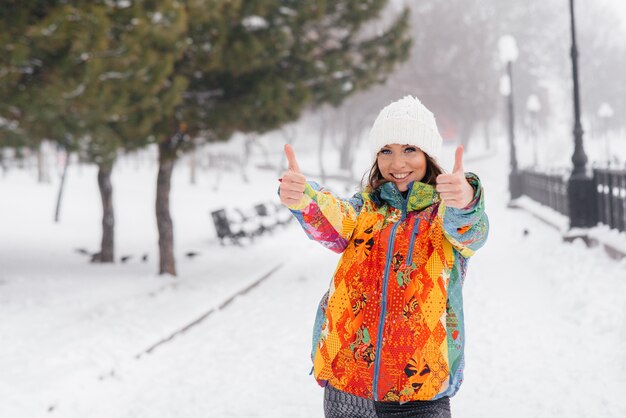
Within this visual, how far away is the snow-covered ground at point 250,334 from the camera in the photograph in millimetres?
5219

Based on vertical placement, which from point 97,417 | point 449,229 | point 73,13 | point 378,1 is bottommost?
point 97,417

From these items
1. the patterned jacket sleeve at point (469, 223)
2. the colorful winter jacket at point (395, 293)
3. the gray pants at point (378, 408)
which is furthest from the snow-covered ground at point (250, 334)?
the patterned jacket sleeve at point (469, 223)

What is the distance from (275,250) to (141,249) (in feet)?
13.2

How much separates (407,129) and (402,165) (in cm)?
13

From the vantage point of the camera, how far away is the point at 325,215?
239cm

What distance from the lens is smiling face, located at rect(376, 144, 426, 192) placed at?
8.07ft

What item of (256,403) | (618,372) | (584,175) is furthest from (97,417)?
(584,175)

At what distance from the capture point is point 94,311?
8.83 meters

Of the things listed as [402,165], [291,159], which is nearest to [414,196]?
[402,165]

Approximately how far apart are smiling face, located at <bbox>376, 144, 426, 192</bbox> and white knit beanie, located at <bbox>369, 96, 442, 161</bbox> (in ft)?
0.12

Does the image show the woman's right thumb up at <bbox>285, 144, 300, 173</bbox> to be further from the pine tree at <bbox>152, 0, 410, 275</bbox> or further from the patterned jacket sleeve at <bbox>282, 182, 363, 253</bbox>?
the pine tree at <bbox>152, 0, 410, 275</bbox>

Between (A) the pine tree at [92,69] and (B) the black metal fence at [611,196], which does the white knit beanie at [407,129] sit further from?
(B) the black metal fence at [611,196]

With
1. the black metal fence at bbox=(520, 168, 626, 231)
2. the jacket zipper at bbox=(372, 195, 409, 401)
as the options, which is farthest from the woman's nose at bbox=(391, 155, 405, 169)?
the black metal fence at bbox=(520, 168, 626, 231)

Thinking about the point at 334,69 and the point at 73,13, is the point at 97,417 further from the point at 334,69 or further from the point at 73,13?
the point at 334,69
